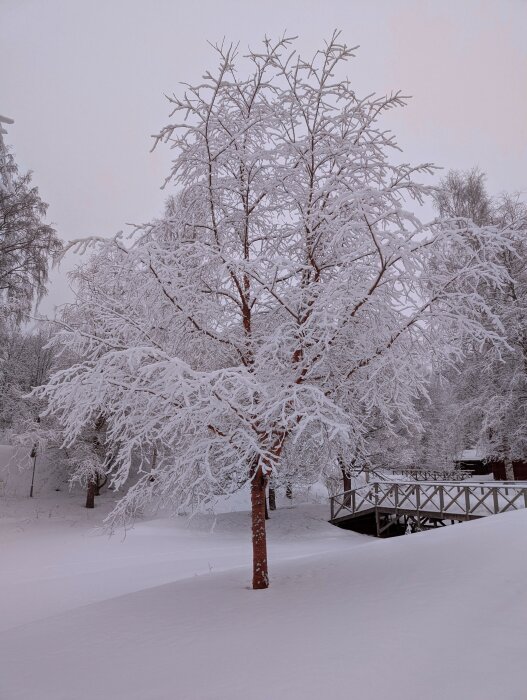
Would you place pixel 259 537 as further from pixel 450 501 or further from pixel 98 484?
pixel 98 484

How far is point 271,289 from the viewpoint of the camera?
5090 mm

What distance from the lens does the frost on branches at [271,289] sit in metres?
5.09

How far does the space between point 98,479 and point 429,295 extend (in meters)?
19.9

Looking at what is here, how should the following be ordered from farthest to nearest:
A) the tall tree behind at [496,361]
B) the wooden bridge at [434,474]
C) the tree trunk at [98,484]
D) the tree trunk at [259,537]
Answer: the wooden bridge at [434,474], the tree trunk at [98,484], the tall tree behind at [496,361], the tree trunk at [259,537]

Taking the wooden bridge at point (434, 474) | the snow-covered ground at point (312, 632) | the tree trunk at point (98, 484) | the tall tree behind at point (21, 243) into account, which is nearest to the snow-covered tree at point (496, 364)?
the snow-covered ground at point (312, 632)

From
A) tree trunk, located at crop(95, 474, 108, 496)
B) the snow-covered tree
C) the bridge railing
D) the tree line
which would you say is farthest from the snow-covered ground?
tree trunk, located at crop(95, 474, 108, 496)

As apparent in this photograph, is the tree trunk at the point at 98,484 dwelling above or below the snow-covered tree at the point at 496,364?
below

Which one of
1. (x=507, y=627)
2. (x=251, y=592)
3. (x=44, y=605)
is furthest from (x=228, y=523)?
(x=507, y=627)

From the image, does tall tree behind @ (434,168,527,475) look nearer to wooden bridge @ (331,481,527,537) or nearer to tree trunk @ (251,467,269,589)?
wooden bridge @ (331,481,527,537)

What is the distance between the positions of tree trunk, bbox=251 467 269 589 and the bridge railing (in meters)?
9.33

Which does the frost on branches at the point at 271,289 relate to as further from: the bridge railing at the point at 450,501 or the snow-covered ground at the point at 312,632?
the bridge railing at the point at 450,501

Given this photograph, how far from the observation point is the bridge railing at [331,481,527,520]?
1345cm

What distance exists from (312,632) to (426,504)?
12.8m

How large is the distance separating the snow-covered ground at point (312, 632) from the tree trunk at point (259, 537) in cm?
27
